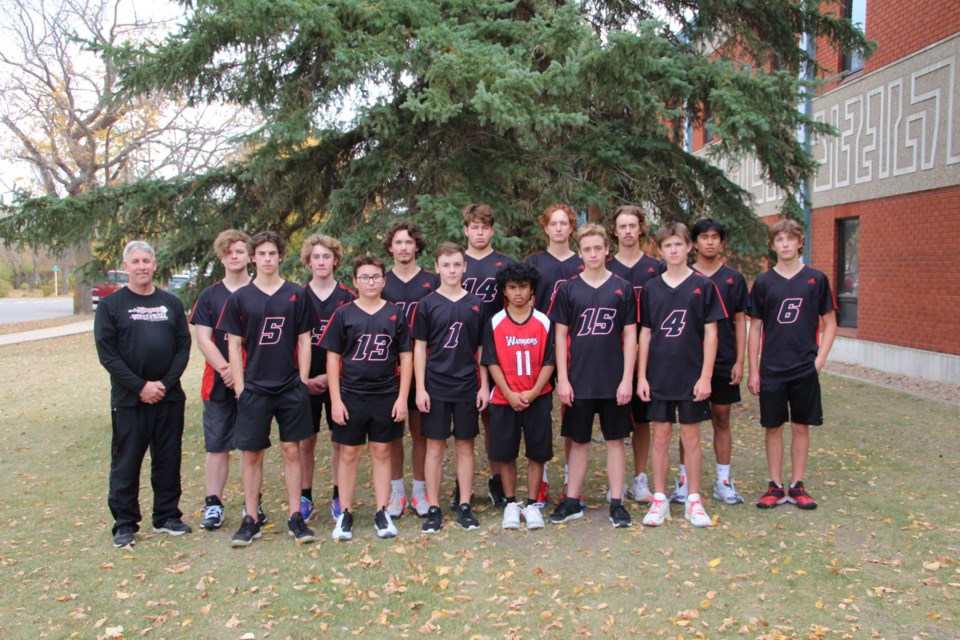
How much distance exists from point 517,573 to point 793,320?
268cm

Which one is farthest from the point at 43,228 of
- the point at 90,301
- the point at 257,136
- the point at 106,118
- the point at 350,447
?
the point at 90,301

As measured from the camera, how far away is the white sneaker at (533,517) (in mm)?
5138

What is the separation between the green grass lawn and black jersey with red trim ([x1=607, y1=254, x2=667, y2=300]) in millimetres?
1702

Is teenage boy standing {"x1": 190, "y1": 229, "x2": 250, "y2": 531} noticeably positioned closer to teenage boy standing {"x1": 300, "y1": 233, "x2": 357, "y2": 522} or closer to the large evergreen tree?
teenage boy standing {"x1": 300, "y1": 233, "x2": 357, "y2": 522}

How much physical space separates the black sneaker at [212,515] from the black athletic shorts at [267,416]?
2.07ft

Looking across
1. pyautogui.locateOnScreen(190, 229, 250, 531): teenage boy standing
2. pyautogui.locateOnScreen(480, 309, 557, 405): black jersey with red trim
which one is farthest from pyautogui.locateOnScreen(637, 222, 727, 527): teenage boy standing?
pyautogui.locateOnScreen(190, 229, 250, 531): teenage boy standing

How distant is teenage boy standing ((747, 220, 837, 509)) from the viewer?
213 inches

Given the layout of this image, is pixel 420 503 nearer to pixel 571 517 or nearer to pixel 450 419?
pixel 450 419

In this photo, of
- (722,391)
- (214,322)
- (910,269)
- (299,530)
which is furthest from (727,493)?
(910,269)

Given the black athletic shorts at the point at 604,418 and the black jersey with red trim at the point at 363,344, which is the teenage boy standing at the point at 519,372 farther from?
the black jersey with red trim at the point at 363,344

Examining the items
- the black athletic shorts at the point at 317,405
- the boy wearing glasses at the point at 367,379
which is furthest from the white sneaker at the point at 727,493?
the black athletic shorts at the point at 317,405

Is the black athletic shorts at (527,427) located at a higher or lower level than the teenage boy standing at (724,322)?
lower

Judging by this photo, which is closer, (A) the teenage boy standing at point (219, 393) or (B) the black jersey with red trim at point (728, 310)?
(A) the teenage boy standing at point (219, 393)

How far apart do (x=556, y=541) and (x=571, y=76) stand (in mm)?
3490
